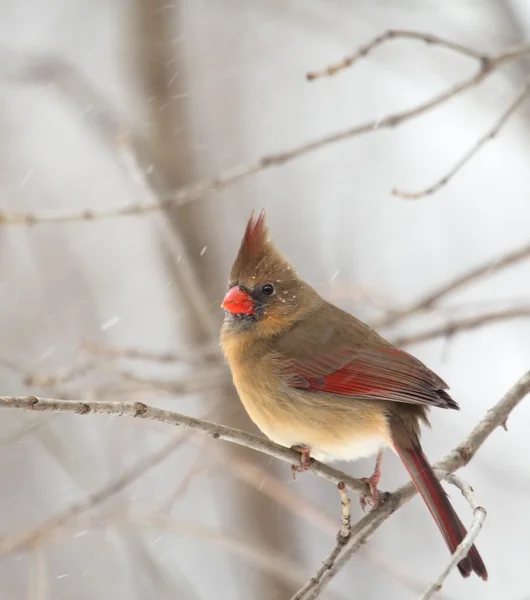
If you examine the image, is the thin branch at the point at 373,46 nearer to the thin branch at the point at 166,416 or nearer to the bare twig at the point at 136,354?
the thin branch at the point at 166,416

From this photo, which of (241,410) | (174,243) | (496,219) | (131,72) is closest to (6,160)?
(131,72)

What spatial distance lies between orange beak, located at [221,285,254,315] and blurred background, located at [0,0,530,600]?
0.62m

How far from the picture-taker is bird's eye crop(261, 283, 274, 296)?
335 cm

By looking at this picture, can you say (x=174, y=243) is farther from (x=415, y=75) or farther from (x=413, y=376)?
(x=415, y=75)

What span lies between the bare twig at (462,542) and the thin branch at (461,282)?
1.42 m

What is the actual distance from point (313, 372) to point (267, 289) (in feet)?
1.52

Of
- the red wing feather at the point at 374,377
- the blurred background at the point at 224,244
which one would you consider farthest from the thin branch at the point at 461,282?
the red wing feather at the point at 374,377

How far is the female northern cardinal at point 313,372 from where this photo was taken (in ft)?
9.39

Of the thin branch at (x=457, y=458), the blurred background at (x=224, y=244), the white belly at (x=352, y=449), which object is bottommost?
the thin branch at (x=457, y=458)

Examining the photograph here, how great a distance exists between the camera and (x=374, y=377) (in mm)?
2938

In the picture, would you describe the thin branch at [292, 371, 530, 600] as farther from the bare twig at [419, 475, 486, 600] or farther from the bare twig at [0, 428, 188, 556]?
the bare twig at [0, 428, 188, 556]

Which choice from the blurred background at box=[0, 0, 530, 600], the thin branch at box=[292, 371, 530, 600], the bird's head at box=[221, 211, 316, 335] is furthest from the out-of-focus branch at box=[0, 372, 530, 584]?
the blurred background at box=[0, 0, 530, 600]

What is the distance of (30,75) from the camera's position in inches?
197

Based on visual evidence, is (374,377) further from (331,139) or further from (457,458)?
(331,139)
